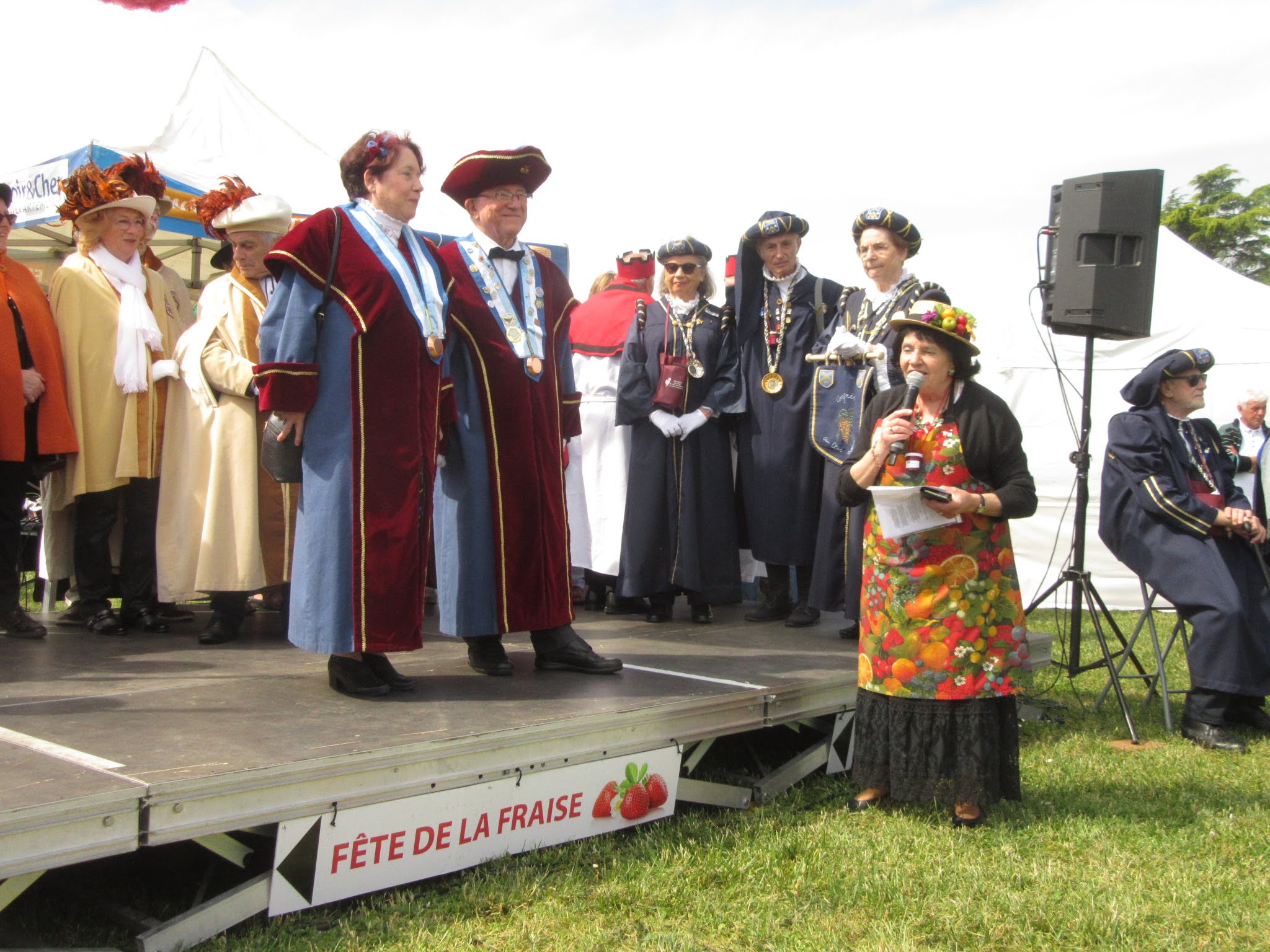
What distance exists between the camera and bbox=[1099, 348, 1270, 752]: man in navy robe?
4.86 metres

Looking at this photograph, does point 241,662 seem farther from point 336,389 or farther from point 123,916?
point 123,916

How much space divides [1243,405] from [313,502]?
23.5 feet

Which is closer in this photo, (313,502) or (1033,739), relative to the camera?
(313,502)

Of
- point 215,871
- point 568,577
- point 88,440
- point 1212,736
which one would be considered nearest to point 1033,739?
point 1212,736

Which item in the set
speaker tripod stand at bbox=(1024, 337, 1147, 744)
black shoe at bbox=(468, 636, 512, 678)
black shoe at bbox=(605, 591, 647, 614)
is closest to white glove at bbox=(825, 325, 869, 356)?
speaker tripod stand at bbox=(1024, 337, 1147, 744)

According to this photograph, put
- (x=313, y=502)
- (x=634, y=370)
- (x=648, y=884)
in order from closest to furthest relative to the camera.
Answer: (x=648, y=884) < (x=313, y=502) < (x=634, y=370)

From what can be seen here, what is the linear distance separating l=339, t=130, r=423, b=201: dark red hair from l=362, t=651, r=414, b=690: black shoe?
1.39m

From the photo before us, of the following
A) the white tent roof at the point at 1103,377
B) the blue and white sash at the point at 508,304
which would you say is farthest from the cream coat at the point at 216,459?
the white tent roof at the point at 1103,377

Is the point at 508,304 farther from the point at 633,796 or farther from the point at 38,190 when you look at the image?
the point at 38,190

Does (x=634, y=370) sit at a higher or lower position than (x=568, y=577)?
higher

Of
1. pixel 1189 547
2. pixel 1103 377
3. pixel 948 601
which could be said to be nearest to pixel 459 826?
pixel 948 601

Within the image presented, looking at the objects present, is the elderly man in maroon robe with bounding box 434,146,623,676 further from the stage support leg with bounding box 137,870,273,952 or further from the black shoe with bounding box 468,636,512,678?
the stage support leg with bounding box 137,870,273,952

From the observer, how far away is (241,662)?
4.07 meters

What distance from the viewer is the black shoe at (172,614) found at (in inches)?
203
